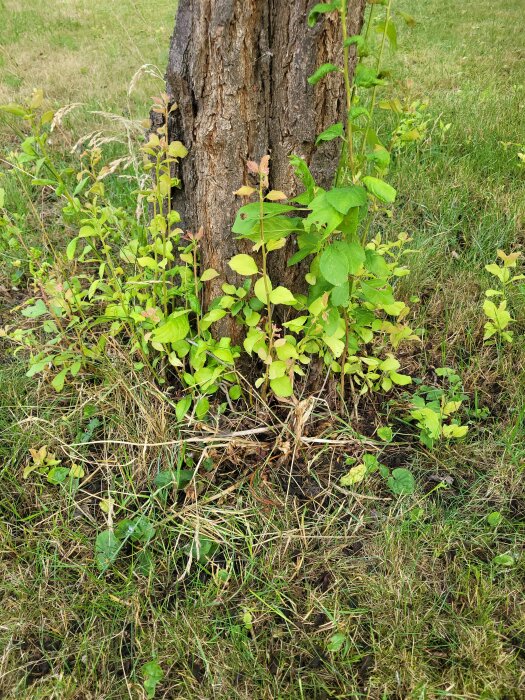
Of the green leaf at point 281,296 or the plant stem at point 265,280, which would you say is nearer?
the plant stem at point 265,280

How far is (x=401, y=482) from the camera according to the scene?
172 cm

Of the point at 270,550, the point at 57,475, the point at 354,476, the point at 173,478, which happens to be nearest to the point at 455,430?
the point at 354,476

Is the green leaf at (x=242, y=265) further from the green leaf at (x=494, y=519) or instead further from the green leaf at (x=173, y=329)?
the green leaf at (x=494, y=519)

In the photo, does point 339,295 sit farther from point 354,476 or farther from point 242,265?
point 354,476

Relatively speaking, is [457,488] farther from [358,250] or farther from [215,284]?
[215,284]

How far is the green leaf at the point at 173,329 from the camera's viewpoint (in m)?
1.61

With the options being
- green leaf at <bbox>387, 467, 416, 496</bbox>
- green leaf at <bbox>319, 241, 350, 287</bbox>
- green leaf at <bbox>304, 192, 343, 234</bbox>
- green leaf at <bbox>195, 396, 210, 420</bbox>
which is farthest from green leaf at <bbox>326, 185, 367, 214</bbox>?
green leaf at <bbox>387, 467, 416, 496</bbox>

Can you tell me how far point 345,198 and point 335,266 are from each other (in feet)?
0.63

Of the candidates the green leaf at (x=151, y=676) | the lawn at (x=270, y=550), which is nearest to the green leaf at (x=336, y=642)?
the lawn at (x=270, y=550)

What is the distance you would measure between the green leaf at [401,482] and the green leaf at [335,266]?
0.78 metres

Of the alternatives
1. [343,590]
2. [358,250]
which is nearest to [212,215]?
[358,250]

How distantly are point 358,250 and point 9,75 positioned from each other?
5.46 metres

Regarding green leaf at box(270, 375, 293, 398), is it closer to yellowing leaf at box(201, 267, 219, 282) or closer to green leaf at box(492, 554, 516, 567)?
yellowing leaf at box(201, 267, 219, 282)

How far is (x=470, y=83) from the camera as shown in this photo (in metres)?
4.42
